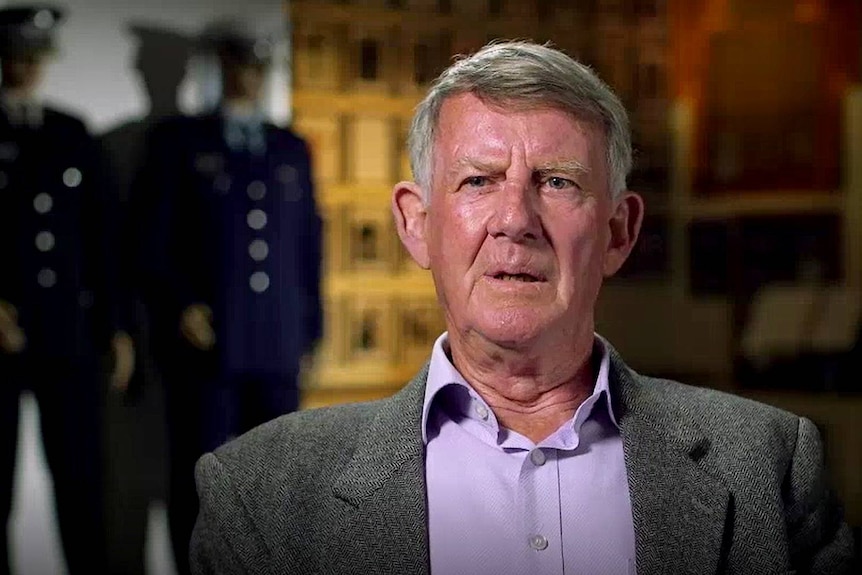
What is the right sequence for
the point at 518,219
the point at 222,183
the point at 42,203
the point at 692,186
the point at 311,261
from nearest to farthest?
the point at 518,219, the point at 42,203, the point at 222,183, the point at 311,261, the point at 692,186

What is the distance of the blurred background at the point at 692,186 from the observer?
2799 mm

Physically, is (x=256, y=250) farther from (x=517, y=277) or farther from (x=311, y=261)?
(x=517, y=277)

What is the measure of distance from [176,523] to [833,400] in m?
1.83

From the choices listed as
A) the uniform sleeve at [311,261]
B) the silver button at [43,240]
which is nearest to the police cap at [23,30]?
the silver button at [43,240]

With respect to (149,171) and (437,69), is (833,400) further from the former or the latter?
(149,171)

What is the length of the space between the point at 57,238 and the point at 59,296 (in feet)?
0.42

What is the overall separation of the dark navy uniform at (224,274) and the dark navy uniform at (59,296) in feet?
0.45

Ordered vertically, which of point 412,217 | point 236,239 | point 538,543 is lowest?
point 538,543

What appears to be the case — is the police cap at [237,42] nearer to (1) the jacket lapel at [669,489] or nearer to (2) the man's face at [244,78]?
(2) the man's face at [244,78]

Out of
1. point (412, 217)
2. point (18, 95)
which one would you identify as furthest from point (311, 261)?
point (412, 217)

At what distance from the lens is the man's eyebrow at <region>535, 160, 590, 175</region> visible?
3.63ft

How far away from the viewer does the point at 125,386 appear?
2.58m

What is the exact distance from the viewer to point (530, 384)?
3.90 ft

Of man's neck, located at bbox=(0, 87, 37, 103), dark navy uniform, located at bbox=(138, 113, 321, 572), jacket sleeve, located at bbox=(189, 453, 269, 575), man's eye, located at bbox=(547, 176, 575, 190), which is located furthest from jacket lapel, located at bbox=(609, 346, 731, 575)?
man's neck, located at bbox=(0, 87, 37, 103)
